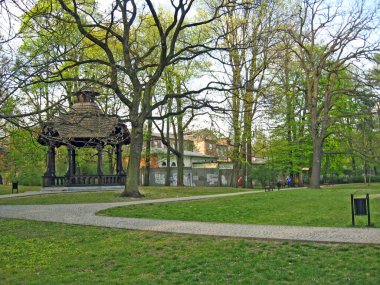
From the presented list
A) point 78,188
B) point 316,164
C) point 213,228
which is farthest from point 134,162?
point 316,164

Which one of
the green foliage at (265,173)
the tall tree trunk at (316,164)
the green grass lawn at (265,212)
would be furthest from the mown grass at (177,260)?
the green foliage at (265,173)

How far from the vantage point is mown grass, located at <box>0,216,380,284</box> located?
23.6 ft

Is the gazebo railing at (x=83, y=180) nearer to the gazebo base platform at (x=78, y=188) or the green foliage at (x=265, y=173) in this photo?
the gazebo base platform at (x=78, y=188)

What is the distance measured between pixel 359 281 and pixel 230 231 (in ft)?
16.8

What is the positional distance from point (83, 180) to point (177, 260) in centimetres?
2161

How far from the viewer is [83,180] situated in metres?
29.0

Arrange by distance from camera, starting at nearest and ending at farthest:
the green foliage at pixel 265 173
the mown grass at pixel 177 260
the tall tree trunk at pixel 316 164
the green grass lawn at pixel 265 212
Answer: the mown grass at pixel 177 260 < the green grass lawn at pixel 265 212 < the tall tree trunk at pixel 316 164 < the green foliage at pixel 265 173

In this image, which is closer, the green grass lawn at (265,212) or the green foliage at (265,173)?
the green grass lawn at (265,212)

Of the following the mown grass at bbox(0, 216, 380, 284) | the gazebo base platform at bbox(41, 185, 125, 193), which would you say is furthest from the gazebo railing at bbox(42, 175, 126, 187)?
the mown grass at bbox(0, 216, 380, 284)

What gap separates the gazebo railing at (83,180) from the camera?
28.5 metres

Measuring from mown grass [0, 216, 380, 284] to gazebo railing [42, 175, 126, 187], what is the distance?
17336 millimetres

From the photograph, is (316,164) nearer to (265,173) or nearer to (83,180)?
(265,173)

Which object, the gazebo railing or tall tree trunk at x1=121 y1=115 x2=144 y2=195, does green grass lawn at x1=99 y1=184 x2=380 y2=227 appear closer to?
tall tree trunk at x1=121 y1=115 x2=144 y2=195

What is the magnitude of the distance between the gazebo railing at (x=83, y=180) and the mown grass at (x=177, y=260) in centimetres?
1734
